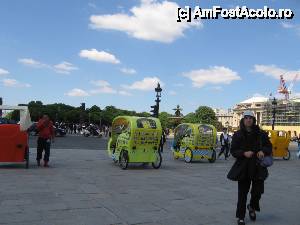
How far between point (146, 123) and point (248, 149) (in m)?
8.02

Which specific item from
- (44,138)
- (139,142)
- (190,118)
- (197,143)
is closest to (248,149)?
(139,142)

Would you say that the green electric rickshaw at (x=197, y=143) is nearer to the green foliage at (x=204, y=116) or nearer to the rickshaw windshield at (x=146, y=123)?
the rickshaw windshield at (x=146, y=123)

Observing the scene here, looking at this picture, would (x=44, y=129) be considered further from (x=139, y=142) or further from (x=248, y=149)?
(x=248, y=149)

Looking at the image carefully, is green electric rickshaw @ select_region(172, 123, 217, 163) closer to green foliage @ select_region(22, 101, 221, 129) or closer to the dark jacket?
the dark jacket

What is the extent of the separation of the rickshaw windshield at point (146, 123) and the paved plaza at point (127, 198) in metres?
1.78

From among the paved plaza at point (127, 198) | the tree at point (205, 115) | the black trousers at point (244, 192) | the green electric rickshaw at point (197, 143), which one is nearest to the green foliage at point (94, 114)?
the tree at point (205, 115)

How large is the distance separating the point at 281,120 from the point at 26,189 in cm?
12618

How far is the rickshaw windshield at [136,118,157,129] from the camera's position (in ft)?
45.3

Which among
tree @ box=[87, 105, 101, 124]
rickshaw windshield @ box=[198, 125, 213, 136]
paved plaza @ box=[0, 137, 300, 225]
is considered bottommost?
paved plaza @ box=[0, 137, 300, 225]

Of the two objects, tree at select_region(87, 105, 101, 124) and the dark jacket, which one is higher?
tree at select_region(87, 105, 101, 124)

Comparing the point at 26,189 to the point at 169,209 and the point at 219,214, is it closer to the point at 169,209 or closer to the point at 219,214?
the point at 169,209

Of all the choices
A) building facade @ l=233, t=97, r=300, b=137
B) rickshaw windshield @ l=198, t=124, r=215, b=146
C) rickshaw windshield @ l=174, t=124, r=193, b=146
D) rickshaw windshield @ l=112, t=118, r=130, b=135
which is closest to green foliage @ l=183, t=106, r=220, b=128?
building facade @ l=233, t=97, r=300, b=137

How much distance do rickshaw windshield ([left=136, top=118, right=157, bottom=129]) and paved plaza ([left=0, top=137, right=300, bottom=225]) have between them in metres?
1.78

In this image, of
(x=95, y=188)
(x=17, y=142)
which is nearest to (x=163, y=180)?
(x=95, y=188)
